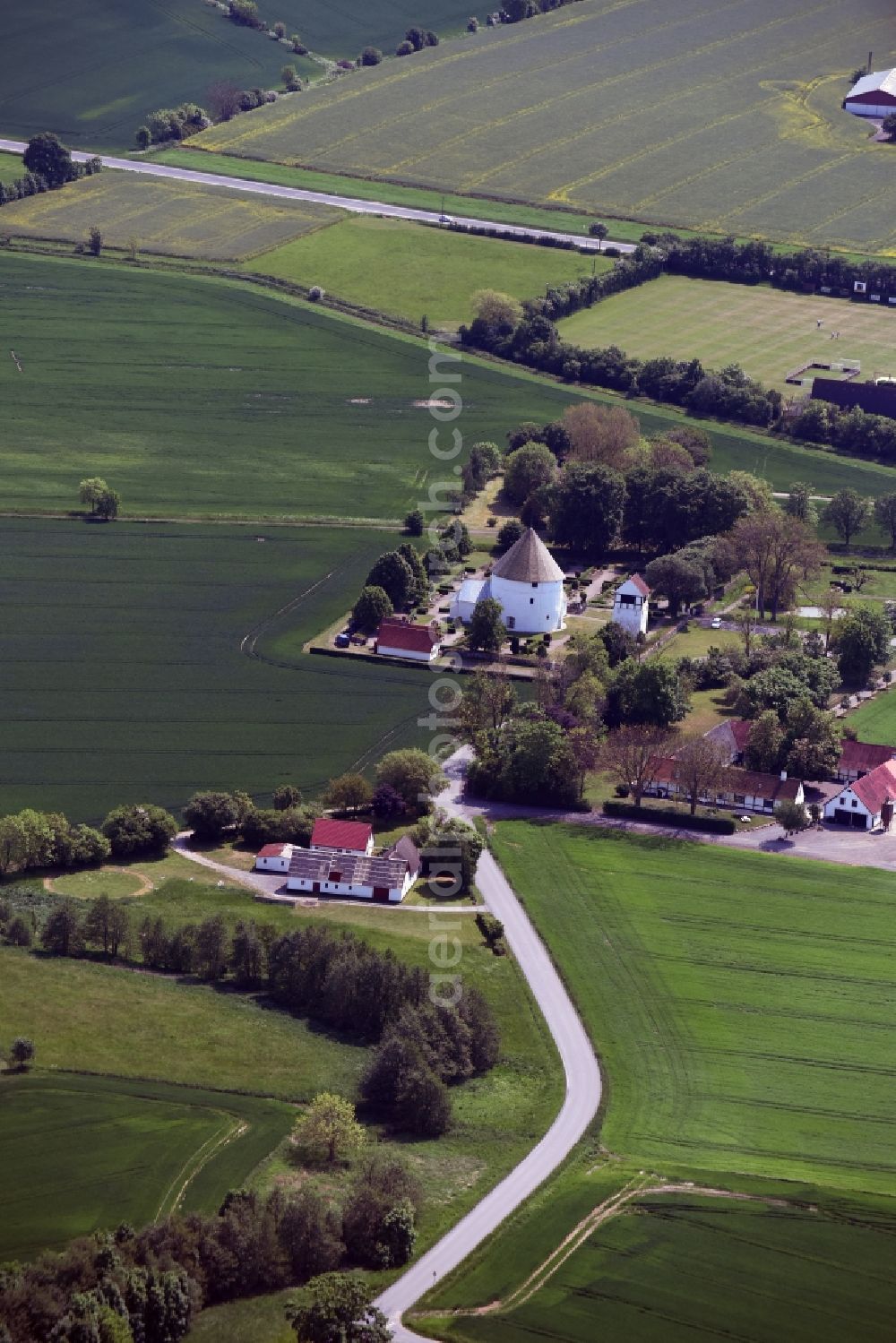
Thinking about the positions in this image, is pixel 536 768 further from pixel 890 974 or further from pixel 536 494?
pixel 536 494

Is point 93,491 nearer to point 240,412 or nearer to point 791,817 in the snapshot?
point 240,412

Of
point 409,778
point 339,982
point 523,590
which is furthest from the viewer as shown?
point 523,590

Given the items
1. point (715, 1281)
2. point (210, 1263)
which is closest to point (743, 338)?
point (715, 1281)

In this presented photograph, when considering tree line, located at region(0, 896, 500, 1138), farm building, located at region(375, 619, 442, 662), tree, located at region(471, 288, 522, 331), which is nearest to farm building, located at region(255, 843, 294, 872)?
tree line, located at region(0, 896, 500, 1138)

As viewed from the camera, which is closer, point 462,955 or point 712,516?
point 462,955

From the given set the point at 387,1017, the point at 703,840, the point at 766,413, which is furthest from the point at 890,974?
the point at 766,413

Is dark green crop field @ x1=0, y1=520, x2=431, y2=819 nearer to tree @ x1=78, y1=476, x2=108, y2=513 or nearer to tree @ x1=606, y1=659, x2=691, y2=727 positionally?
tree @ x1=78, y1=476, x2=108, y2=513

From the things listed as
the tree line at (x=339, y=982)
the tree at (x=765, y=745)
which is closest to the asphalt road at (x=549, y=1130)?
the tree line at (x=339, y=982)
